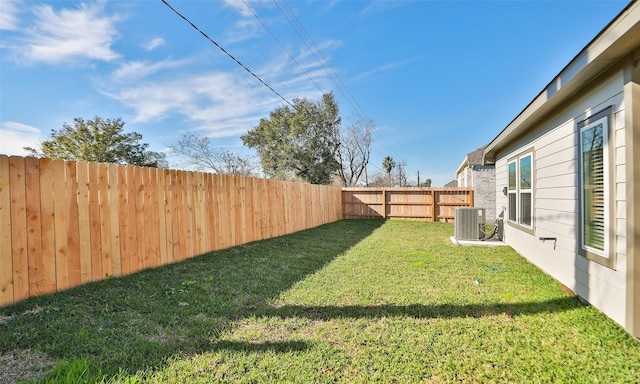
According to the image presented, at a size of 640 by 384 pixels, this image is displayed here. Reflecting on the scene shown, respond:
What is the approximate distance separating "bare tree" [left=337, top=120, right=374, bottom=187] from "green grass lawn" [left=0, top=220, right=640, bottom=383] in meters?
19.5

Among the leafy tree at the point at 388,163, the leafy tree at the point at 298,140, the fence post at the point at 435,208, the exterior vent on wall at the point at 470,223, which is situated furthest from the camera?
the leafy tree at the point at 388,163

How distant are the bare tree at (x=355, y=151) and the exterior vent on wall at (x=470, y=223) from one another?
15.8 m

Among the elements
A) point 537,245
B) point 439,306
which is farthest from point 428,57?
point 439,306

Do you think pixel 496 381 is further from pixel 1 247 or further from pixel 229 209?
pixel 229 209

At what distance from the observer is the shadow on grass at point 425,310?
2.77 meters

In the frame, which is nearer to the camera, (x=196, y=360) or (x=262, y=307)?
(x=196, y=360)

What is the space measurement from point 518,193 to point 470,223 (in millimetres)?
1692

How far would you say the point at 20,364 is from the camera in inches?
72.9

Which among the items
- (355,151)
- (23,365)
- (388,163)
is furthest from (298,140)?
(23,365)

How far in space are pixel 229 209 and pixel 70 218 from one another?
291 centimetres

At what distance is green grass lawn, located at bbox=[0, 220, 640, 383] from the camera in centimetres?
185

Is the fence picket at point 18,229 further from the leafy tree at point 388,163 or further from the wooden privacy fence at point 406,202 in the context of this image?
the leafy tree at point 388,163

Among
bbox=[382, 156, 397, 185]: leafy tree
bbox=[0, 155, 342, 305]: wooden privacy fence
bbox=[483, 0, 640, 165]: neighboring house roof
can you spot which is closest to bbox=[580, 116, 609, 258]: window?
bbox=[483, 0, 640, 165]: neighboring house roof

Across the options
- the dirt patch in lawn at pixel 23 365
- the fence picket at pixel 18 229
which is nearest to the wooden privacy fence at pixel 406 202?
the fence picket at pixel 18 229
